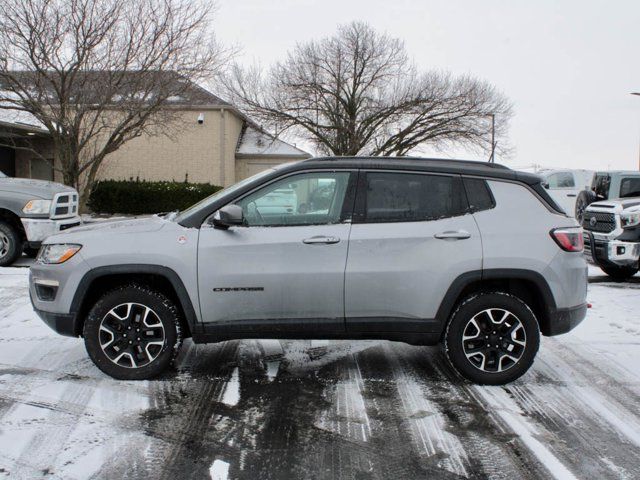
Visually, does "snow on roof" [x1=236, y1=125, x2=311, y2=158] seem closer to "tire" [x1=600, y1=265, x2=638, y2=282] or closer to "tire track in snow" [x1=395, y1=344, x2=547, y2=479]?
"tire" [x1=600, y1=265, x2=638, y2=282]

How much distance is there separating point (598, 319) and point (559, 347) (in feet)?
4.87

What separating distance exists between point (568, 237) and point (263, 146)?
28.0 metres

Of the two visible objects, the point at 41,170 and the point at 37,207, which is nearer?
the point at 37,207

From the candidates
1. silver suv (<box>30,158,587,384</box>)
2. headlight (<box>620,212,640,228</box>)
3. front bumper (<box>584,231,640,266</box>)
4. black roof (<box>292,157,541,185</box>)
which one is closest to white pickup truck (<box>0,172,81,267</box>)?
silver suv (<box>30,158,587,384</box>)

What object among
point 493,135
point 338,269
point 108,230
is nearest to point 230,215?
point 338,269

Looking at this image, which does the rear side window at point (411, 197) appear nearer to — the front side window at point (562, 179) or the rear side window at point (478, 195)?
the rear side window at point (478, 195)

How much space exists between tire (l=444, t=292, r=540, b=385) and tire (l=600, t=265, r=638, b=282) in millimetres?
6760

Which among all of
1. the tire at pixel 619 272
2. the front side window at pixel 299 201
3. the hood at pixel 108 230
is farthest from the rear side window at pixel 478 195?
the tire at pixel 619 272

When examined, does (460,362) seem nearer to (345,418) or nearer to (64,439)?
(345,418)

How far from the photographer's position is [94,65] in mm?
17641

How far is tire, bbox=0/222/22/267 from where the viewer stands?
10734 millimetres

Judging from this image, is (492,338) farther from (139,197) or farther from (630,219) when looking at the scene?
(139,197)

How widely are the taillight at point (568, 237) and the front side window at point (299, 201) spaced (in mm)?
1635

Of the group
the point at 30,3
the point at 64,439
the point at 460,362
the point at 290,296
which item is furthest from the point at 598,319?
the point at 30,3
